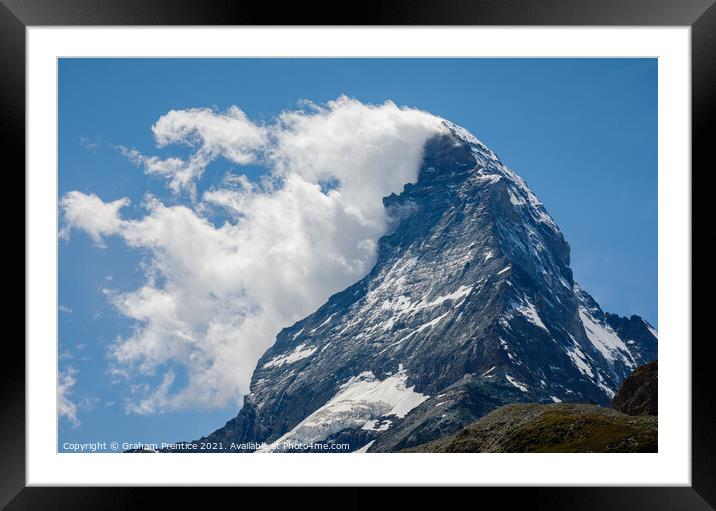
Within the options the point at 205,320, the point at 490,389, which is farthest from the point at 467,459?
the point at 205,320

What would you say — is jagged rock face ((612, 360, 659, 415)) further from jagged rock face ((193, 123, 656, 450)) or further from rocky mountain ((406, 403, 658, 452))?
jagged rock face ((193, 123, 656, 450))

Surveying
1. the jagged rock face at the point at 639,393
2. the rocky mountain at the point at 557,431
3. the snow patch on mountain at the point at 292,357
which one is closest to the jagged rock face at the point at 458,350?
the snow patch on mountain at the point at 292,357

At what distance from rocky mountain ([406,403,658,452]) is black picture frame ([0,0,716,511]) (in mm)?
34647

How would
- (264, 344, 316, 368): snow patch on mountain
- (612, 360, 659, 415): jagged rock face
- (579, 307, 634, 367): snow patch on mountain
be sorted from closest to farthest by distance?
(612, 360, 659, 415): jagged rock face → (579, 307, 634, 367): snow patch on mountain → (264, 344, 316, 368): snow patch on mountain

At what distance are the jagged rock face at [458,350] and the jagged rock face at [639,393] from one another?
218 feet

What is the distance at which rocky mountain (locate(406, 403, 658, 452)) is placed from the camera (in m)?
46.2

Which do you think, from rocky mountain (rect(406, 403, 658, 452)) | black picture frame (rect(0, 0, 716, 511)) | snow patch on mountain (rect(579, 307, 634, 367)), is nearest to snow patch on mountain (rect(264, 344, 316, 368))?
snow patch on mountain (rect(579, 307, 634, 367))

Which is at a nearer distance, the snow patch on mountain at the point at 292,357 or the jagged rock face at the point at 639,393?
the jagged rock face at the point at 639,393

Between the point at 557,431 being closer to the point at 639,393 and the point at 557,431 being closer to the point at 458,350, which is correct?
the point at 639,393

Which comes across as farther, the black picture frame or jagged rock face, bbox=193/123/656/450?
jagged rock face, bbox=193/123/656/450
